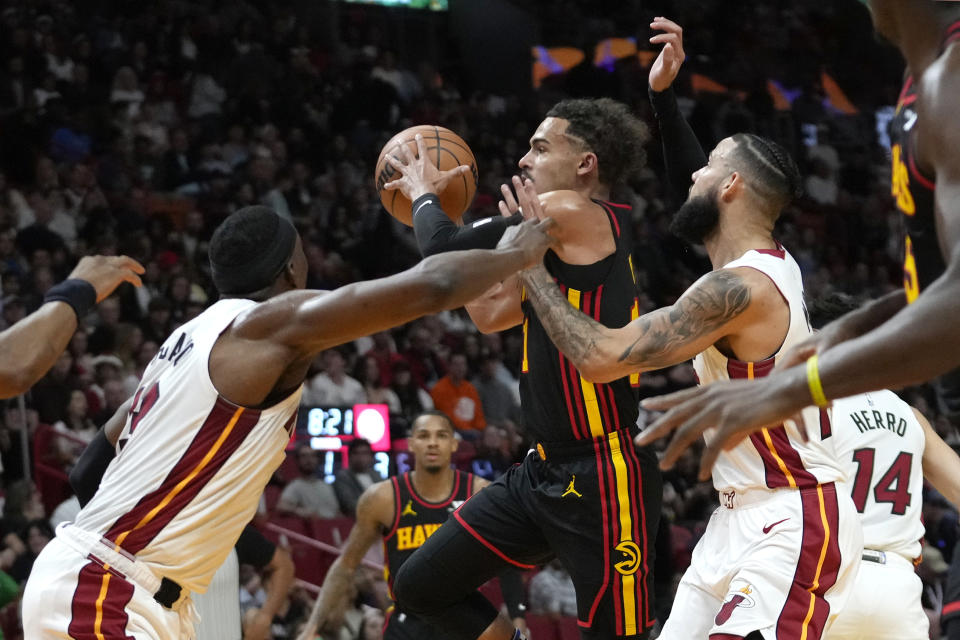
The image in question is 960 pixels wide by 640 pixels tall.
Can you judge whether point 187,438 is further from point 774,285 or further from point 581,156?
point 581,156

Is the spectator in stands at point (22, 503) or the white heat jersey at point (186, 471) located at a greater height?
the white heat jersey at point (186, 471)

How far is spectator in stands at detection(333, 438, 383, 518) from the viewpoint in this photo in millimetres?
10398

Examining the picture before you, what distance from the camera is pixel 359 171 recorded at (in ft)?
47.6

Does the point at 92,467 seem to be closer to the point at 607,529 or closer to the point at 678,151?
the point at 607,529

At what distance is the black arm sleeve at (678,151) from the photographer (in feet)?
17.5

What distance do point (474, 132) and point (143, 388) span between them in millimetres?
13182

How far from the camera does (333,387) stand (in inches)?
445

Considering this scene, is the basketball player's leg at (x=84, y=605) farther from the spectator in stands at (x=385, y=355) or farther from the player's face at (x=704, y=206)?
the spectator in stands at (x=385, y=355)

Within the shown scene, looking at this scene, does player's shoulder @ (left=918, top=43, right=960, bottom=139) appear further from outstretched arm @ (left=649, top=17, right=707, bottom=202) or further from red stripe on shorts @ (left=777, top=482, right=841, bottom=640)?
outstretched arm @ (left=649, top=17, right=707, bottom=202)

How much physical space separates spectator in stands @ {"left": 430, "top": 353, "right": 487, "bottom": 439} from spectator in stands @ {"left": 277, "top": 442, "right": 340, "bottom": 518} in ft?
6.71

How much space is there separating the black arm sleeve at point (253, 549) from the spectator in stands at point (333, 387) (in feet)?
14.3

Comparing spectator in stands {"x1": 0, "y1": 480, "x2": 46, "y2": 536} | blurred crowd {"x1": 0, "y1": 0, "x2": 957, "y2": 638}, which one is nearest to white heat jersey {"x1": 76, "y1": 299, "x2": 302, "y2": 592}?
blurred crowd {"x1": 0, "y1": 0, "x2": 957, "y2": 638}

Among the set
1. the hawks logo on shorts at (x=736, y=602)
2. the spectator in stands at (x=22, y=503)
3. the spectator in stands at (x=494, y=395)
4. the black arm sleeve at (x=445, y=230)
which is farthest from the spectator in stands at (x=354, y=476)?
the hawks logo on shorts at (x=736, y=602)

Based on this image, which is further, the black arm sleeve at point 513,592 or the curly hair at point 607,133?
the black arm sleeve at point 513,592
